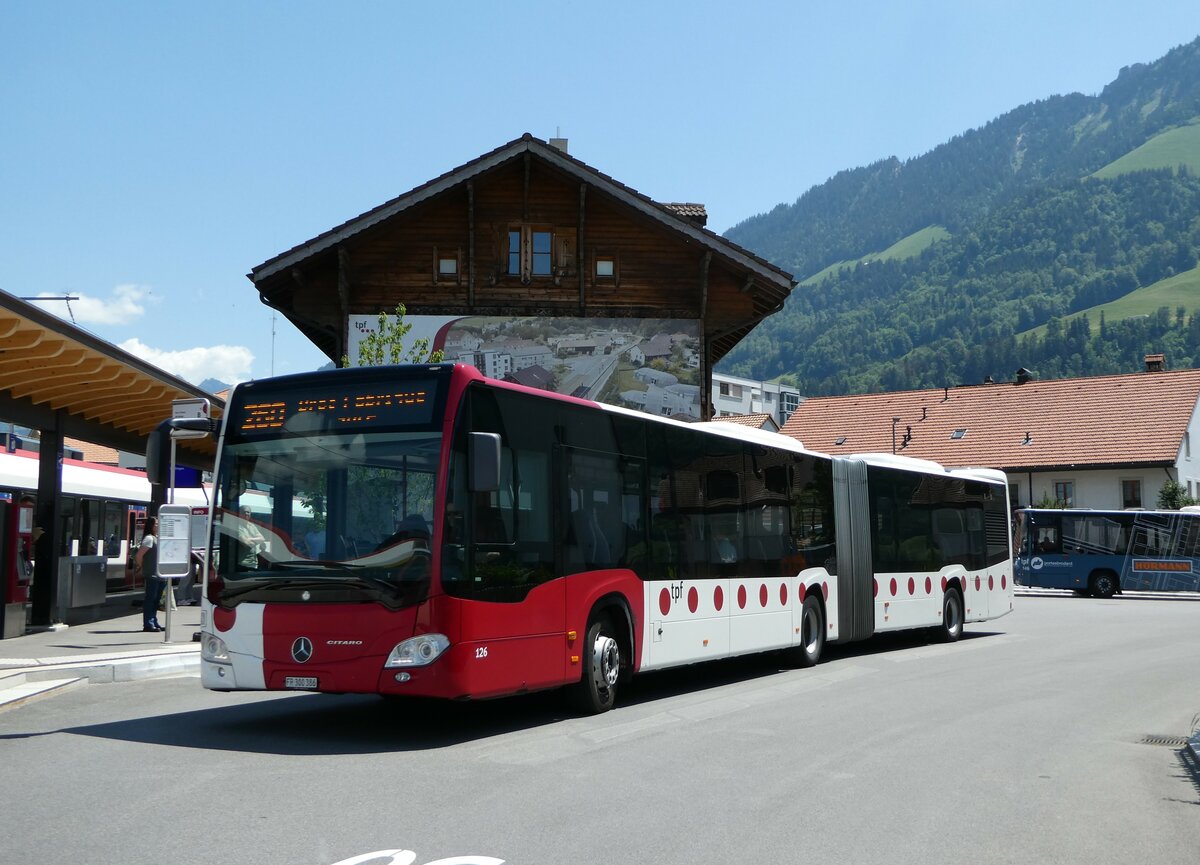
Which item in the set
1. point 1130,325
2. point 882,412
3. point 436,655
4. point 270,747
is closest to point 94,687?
point 270,747

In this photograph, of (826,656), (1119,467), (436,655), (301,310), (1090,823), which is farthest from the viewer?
(1119,467)

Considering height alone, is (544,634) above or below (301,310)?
below

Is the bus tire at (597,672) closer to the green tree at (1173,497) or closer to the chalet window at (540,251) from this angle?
the chalet window at (540,251)

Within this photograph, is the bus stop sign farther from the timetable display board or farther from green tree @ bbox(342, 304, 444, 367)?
green tree @ bbox(342, 304, 444, 367)

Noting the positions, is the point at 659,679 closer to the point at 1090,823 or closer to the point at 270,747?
the point at 270,747

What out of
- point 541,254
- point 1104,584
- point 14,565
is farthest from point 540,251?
point 1104,584

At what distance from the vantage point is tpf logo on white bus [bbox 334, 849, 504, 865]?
604cm

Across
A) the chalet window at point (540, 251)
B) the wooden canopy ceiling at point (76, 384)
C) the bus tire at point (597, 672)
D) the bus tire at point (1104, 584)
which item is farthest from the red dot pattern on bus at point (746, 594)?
the bus tire at point (1104, 584)

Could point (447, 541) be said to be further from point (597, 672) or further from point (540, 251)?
point (540, 251)

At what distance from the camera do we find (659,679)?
16.0m

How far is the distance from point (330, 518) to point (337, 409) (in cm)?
93

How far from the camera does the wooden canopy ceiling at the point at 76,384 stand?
15891 mm

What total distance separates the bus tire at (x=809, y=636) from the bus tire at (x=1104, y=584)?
2661 centimetres

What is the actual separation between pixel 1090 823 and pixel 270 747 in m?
5.78
